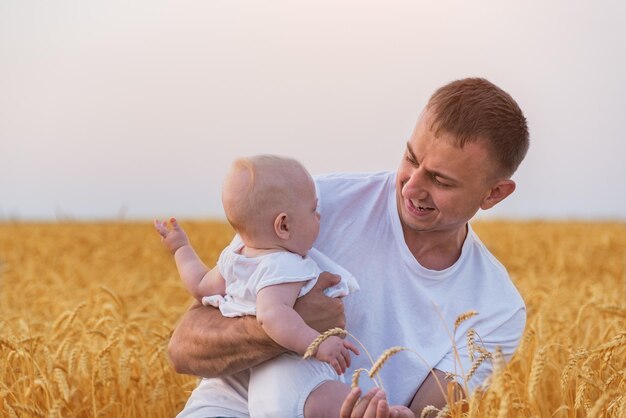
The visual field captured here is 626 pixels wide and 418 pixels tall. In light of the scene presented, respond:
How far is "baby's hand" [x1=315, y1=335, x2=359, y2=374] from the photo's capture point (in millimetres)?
2246

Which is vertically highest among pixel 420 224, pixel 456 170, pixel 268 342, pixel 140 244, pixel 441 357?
pixel 456 170

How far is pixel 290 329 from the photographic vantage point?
90.7 inches

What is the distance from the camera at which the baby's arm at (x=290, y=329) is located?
7.43 ft

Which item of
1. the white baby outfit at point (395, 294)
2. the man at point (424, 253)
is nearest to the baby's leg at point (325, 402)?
the man at point (424, 253)

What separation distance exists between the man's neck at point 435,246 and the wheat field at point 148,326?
1.28 ft

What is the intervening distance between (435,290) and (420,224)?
0.28m

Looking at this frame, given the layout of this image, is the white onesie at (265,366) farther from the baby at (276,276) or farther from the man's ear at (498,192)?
the man's ear at (498,192)

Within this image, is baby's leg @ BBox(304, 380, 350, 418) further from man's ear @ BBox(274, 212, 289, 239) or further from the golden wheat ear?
man's ear @ BBox(274, 212, 289, 239)

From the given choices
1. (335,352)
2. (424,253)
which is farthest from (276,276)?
(424,253)

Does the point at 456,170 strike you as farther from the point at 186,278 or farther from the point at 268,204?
the point at 186,278

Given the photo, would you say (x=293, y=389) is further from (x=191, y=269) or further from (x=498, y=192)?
(x=498, y=192)

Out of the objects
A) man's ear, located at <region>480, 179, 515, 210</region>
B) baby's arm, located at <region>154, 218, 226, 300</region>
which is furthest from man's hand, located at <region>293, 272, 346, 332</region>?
man's ear, located at <region>480, 179, 515, 210</region>

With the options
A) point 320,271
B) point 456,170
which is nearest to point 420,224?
point 456,170

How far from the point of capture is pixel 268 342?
2.39m
